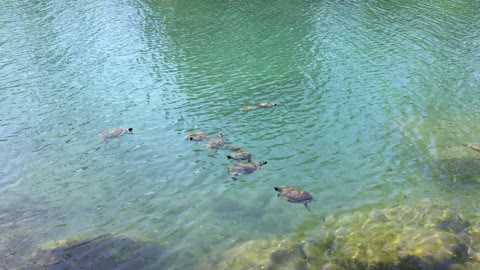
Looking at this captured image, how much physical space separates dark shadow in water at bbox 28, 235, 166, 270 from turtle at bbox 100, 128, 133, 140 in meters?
7.41

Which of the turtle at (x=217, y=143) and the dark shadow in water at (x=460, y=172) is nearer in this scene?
the dark shadow in water at (x=460, y=172)

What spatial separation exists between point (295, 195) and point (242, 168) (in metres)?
2.77

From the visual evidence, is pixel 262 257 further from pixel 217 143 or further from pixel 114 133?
pixel 114 133

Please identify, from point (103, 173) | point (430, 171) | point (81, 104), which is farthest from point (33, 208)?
point (430, 171)

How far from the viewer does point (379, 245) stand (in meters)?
12.2

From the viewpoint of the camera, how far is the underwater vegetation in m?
11.4

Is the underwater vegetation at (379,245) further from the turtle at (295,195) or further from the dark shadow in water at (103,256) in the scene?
the dark shadow in water at (103,256)

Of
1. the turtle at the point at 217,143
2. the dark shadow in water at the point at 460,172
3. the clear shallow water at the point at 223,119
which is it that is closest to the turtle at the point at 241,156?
the clear shallow water at the point at 223,119

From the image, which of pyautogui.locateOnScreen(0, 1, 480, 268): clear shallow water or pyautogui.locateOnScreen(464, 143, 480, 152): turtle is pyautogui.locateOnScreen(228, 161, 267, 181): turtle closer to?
pyautogui.locateOnScreen(0, 1, 480, 268): clear shallow water

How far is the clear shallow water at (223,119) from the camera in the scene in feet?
48.9

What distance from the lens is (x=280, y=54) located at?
3225cm

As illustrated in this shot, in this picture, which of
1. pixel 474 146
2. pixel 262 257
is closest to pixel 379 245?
pixel 262 257

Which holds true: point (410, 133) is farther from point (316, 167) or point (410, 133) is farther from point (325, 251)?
point (325, 251)

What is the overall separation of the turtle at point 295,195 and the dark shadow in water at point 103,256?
4.72m
